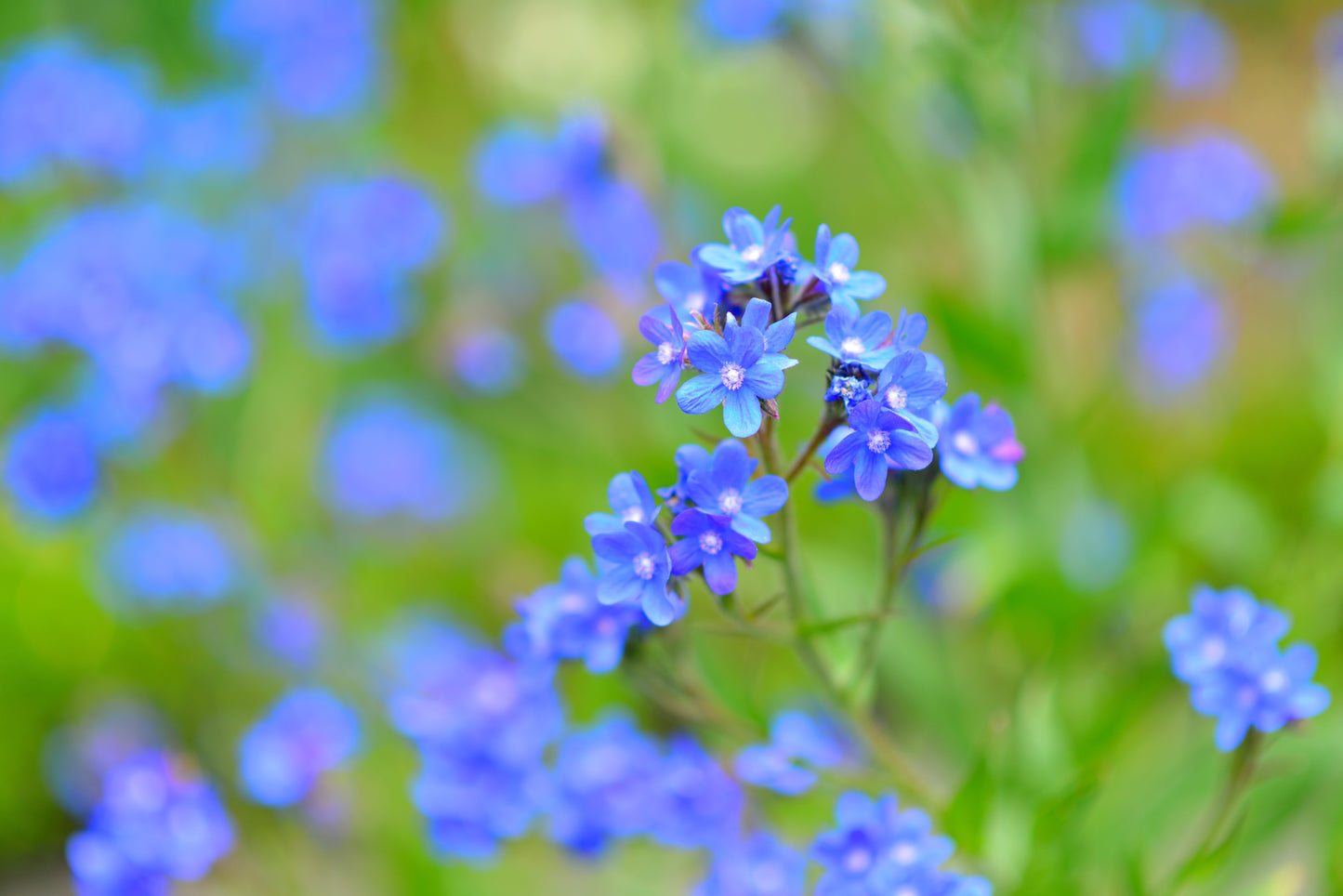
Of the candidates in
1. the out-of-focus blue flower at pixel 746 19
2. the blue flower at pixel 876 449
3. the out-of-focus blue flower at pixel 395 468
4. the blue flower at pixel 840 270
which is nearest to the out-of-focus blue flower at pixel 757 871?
the blue flower at pixel 876 449

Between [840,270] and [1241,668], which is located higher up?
[840,270]

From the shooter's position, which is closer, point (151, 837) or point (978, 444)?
point (978, 444)

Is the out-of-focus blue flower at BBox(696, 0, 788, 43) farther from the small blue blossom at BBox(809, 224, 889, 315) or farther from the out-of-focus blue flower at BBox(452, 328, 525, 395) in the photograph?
the small blue blossom at BBox(809, 224, 889, 315)

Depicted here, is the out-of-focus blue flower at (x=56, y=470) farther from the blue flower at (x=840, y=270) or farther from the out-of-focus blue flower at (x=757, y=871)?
the blue flower at (x=840, y=270)

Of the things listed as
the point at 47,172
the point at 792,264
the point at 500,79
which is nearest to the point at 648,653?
the point at 792,264

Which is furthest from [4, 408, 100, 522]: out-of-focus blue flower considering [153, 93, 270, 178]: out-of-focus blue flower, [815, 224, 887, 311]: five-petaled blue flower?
[815, 224, 887, 311]: five-petaled blue flower

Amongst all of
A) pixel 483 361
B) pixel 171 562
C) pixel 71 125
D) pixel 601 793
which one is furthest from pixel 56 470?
pixel 601 793

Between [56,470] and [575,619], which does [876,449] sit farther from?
[56,470]
